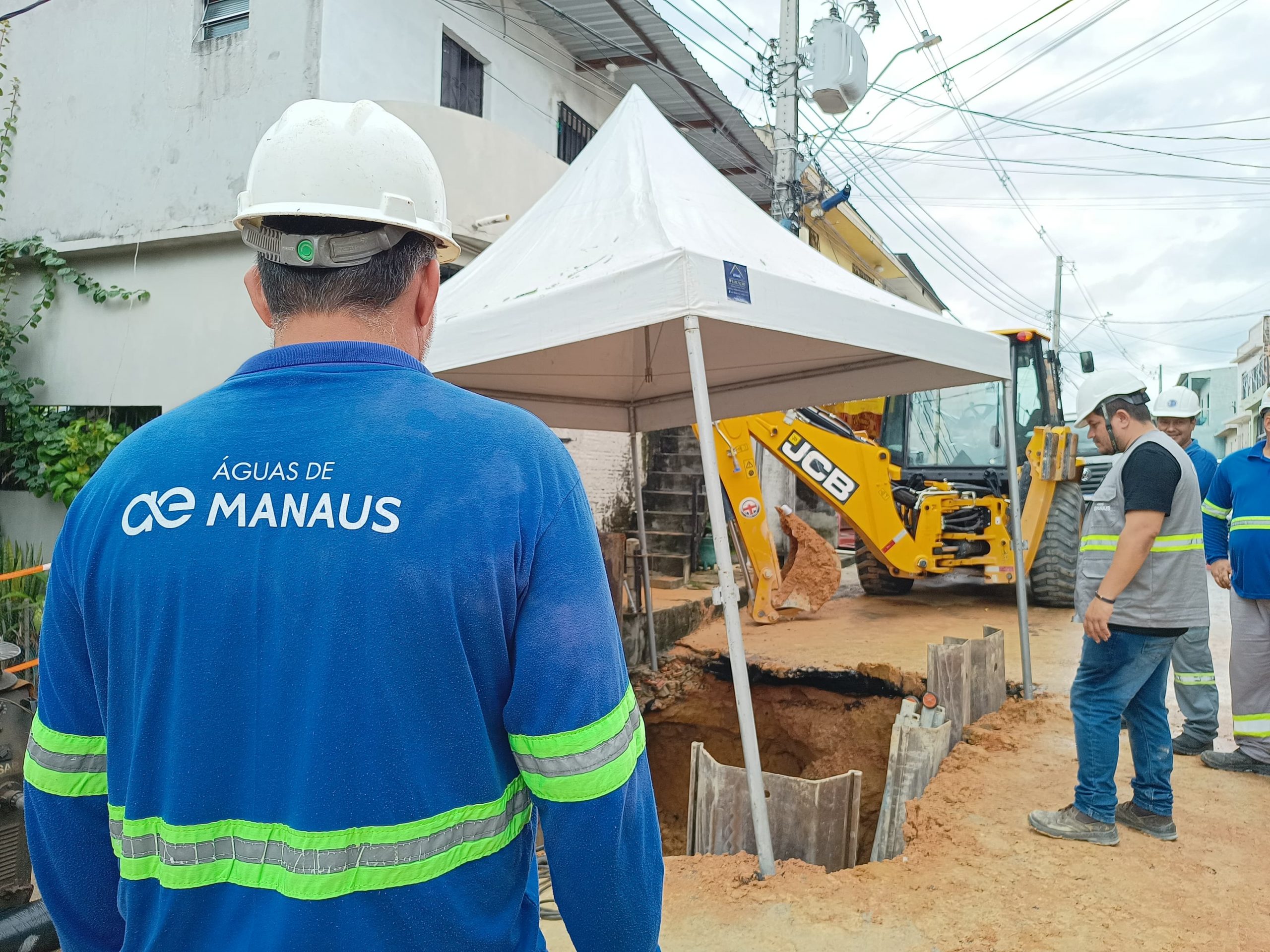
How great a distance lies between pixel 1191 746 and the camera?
4.55 metres

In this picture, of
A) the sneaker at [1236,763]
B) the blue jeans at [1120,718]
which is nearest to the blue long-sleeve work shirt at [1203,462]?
the sneaker at [1236,763]

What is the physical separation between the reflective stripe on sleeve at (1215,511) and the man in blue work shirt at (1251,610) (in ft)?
0.61

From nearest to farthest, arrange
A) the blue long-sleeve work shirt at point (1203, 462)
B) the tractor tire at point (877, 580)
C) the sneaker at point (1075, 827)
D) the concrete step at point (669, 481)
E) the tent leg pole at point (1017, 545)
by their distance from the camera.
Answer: the sneaker at point (1075, 827)
the tent leg pole at point (1017, 545)
the blue long-sleeve work shirt at point (1203, 462)
the tractor tire at point (877, 580)
the concrete step at point (669, 481)

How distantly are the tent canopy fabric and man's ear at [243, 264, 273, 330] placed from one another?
2.13 metres

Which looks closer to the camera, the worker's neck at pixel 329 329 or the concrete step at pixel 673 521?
the worker's neck at pixel 329 329

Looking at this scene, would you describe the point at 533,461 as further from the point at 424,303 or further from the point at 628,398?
the point at 628,398

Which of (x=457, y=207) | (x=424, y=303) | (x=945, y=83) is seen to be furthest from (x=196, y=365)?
(x=945, y=83)

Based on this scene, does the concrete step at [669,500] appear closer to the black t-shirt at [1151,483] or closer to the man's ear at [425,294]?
the black t-shirt at [1151,483]

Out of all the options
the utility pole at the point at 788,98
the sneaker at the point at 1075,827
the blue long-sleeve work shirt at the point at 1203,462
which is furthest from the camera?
the utility pole at the point at 788,98

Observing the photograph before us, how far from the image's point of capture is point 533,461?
100 cm

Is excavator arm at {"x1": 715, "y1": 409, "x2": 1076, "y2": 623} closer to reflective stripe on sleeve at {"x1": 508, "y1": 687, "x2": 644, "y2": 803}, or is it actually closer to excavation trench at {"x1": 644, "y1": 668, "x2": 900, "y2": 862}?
excavation trench at {"x1": 644, "y1": 668, "x2": 900, "y2": 862}

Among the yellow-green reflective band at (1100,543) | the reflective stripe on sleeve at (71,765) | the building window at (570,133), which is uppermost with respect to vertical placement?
the building window at (570,133)

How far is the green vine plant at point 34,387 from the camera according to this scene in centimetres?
747

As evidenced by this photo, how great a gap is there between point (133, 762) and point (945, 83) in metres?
13.8
